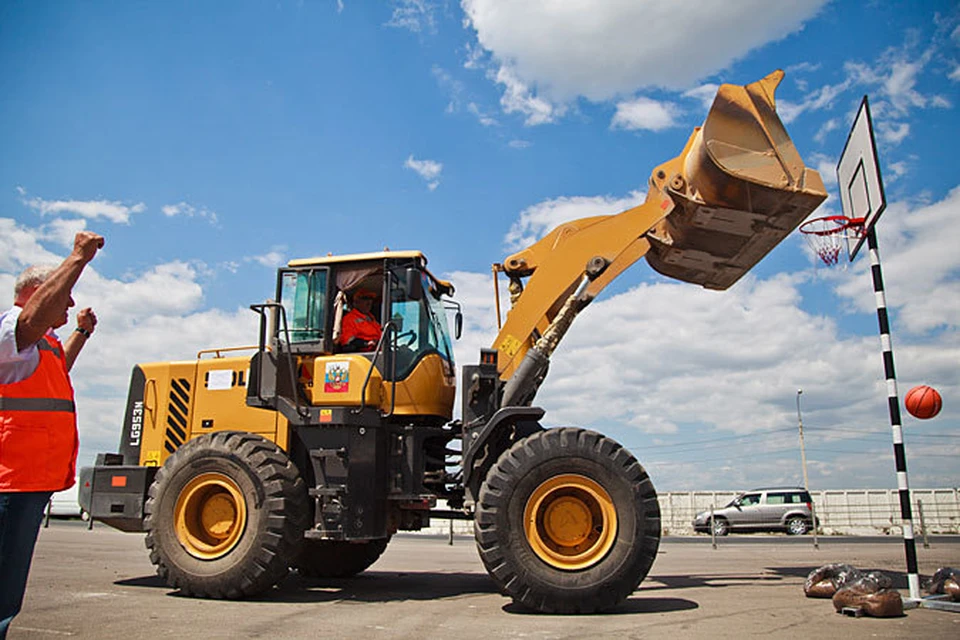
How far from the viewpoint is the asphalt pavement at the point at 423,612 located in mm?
5617

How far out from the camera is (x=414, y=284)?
8.11 metres

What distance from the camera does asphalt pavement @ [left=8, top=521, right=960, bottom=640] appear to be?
5617 millimetres

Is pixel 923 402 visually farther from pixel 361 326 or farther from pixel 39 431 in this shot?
pixel 39 431

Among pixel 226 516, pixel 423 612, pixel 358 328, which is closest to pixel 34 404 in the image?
pixel 423 612

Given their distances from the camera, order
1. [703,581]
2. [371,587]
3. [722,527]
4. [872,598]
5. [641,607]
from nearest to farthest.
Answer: [872,598] < [641,607] < [371,587] < [703,581] < [722,527]

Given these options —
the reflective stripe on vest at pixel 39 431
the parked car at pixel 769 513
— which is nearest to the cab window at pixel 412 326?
the reflective stripe on vest at pixel 39 431

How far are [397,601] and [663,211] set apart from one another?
5.21m

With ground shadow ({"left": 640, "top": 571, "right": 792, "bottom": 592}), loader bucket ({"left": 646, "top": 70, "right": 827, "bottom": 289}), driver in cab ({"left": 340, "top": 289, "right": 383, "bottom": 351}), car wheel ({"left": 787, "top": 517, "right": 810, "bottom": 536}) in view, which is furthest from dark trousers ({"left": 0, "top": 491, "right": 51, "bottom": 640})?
car wheel ({"left": 787, "top": 517, "right": 810, "bottom": 536})

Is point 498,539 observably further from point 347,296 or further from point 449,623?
point 347,296

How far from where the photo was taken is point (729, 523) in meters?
27.1

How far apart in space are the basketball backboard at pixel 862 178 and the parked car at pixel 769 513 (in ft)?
67.4

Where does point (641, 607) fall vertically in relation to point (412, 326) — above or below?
below

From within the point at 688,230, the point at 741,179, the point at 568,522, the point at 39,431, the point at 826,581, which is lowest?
the point at 826,581

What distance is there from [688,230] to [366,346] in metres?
3.99
